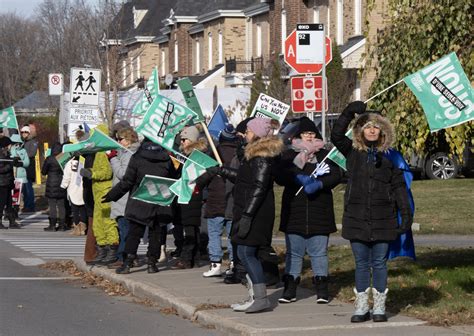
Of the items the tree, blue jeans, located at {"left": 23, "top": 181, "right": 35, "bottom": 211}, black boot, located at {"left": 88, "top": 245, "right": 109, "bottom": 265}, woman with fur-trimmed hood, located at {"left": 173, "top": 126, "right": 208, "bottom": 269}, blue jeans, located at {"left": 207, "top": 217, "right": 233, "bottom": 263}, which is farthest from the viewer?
blue jeans, located at {"left": 23, "top": 181, "right": 35, "bottom": 211}

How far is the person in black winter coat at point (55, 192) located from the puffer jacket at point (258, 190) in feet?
40.5

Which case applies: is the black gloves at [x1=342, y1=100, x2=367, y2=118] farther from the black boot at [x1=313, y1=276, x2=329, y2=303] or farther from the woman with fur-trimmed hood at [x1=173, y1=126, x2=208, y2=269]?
the woman with fur-trimmed hood at [x1=173, y1=126, x2=208, y2=269]

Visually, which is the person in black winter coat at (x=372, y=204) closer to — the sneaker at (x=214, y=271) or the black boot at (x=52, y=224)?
the sneaker at (x=214, y=271)

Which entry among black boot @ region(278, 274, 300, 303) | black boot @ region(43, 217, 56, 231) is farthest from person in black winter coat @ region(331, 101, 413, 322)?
black boot @ region(43, 217, 56, 231)

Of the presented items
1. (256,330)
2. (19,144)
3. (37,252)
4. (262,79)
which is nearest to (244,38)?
(262,79)

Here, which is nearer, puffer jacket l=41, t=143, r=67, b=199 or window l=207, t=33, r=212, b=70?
puffer jacket l=41, t=143, r=67, b=199

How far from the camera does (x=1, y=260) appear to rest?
17.6m

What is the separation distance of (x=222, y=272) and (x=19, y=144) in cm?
1170

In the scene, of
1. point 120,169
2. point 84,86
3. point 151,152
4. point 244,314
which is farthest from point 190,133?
point 84,86

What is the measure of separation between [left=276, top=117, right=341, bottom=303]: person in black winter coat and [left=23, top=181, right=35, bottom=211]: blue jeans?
1660 cm

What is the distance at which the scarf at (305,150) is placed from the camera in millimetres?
11773

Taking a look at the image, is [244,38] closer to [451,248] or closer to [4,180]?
[4,180]

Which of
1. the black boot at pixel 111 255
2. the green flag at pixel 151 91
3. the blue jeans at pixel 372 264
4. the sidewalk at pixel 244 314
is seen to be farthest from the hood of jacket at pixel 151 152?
the blue jeans at pixel 372 264

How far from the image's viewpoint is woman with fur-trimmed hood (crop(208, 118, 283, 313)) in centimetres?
1105
